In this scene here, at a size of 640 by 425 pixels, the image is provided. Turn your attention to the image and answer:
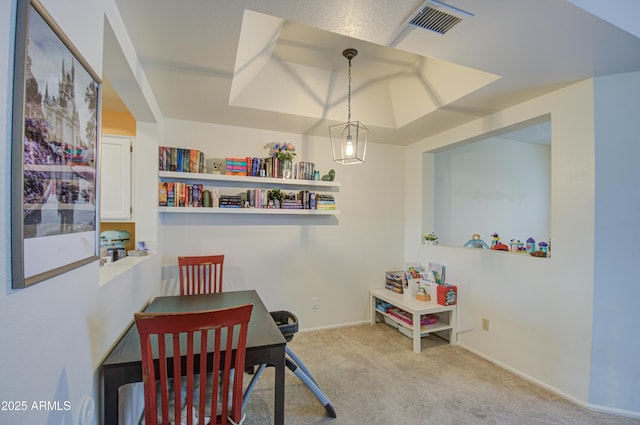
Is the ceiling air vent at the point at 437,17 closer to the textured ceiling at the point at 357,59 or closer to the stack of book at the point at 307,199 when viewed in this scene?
the textured ceiling at the point at 357,59

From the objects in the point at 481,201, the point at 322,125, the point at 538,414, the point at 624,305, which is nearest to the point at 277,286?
the point at 322,125

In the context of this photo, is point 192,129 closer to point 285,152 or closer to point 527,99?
point 285,152

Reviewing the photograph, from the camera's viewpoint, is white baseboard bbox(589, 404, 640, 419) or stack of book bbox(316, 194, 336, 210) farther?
stack of book bbox(316, 194, 336, 210)

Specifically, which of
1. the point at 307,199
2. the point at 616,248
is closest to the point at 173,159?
the point at 307,199

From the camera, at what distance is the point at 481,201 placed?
4457mm

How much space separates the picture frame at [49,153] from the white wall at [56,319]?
0.07 ft

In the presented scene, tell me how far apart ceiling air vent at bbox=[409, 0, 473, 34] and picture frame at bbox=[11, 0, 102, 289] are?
1.59m

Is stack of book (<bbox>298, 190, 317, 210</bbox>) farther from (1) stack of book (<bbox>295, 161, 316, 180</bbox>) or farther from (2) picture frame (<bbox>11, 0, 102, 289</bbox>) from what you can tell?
(2) picture frame (<bbox>11, 0, 102, 289</bbox>)

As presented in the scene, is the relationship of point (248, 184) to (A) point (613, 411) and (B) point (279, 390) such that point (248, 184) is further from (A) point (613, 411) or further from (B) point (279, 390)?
(A) point (613, 411)

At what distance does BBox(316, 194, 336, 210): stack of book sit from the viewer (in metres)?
3.47

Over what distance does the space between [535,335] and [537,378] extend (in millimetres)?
362

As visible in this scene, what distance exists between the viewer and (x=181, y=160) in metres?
2.95

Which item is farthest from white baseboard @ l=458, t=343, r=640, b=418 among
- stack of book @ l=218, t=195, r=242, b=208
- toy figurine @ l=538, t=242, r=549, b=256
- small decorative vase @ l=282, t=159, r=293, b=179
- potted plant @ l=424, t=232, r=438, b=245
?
stack of book @ l=218, t=195, r=242, b=208

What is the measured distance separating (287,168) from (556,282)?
2.77 m
